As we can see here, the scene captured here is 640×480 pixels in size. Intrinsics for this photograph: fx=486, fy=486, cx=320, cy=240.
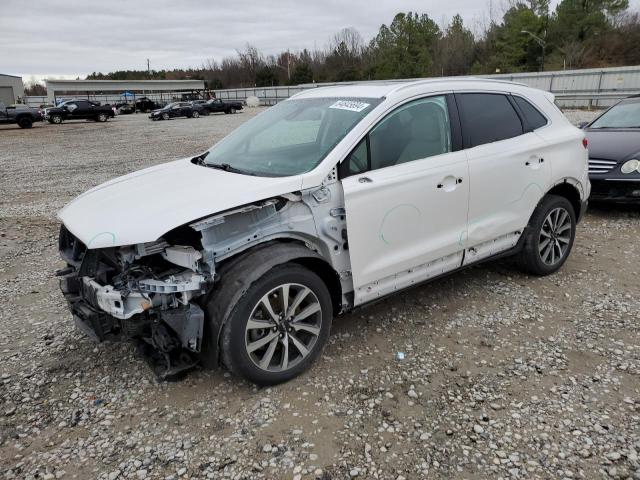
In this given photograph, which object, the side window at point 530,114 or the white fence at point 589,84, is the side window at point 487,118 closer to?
the side window at point 530,114

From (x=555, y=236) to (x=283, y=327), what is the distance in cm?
306

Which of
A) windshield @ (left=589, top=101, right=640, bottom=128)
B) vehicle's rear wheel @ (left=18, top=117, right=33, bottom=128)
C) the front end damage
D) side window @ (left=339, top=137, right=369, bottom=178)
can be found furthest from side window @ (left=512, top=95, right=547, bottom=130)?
vehicle's rear wheel @ (left=18, top=117, right=33, bottom=128)

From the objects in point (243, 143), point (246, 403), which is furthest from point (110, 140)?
point (246, 403)

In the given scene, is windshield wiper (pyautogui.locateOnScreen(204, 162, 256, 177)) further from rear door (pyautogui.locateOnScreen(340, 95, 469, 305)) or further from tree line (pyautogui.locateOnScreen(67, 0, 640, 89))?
tree line (pyautogui.locateOnScreen(67, 0, 640, 89))

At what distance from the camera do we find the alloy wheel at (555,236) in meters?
4.64

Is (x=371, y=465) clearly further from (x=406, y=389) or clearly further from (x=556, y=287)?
(x=556, y=287)

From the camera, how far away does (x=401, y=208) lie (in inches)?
136

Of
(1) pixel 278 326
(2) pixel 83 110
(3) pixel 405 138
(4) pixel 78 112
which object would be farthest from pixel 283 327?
(2) pixel 83 110

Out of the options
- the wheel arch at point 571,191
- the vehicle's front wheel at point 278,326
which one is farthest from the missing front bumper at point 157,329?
the wheel arch at point 571,191

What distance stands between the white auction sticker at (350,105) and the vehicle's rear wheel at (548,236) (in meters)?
2.07

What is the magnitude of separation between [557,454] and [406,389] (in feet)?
3.02

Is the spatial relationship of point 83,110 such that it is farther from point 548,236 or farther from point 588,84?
point 548,236

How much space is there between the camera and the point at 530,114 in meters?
4.50

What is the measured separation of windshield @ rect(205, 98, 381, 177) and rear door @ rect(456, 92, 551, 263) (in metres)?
1.02
